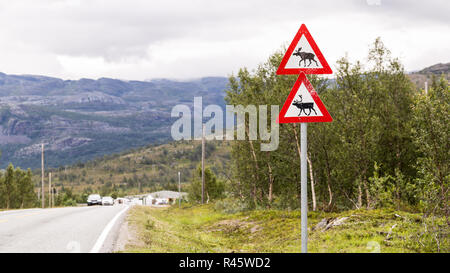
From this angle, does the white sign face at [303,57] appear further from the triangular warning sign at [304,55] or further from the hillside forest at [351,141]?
the hillside forest at [351,141]

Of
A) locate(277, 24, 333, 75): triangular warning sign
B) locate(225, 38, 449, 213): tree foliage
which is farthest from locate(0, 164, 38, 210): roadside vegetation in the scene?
Result: locate(277, 24, 333, 75): triangular warning sign

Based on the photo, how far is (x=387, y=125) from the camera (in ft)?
68.3

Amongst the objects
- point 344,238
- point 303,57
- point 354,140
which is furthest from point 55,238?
point 354,140

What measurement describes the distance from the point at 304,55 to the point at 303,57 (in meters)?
0.03

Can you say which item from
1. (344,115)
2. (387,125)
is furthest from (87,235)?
(387,125)

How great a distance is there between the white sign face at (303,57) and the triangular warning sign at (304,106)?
0.27 metres

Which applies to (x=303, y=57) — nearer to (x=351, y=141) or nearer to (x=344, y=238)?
(x=344, y=238)

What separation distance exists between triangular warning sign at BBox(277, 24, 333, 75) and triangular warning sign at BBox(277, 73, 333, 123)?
234 mm

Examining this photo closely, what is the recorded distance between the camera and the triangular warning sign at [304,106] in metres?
6.90

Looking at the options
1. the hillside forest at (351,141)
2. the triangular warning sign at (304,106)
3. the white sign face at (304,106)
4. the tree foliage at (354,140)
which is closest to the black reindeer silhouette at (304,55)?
the triangular warning sign at (304,106)

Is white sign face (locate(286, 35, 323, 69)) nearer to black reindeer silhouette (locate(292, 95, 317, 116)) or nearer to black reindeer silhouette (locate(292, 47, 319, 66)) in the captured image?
black reindeer silhouette (locate(292, 47, 319, 66))

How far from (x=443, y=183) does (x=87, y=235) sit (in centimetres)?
899

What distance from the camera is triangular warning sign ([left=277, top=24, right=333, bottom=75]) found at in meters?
7.05
